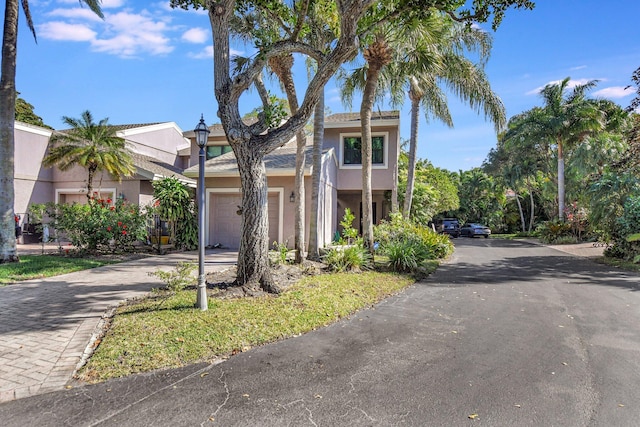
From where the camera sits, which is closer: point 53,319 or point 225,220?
point 53,319

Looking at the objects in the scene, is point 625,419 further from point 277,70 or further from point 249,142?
point 277,70

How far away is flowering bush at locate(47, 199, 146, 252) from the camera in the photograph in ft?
39.9

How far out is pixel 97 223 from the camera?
12242 mm

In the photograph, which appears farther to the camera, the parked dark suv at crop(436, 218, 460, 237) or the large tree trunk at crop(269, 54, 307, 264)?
the parked dark suv at crop(436, 218, 460, 237)

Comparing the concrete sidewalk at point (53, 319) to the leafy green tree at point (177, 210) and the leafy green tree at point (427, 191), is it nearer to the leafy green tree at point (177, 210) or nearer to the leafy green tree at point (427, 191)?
the leafy green tree at point (177, 210)

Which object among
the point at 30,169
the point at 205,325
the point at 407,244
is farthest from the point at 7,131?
the point at 407,244

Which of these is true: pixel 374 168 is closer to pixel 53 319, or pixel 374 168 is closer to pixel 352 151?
pixel 352 151

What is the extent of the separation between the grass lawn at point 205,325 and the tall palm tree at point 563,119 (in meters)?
23.2

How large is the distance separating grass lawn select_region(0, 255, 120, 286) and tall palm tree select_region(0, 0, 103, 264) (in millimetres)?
754

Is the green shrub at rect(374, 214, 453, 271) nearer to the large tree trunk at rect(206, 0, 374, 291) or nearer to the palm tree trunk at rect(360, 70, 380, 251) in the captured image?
the palm tree trunk at rect(360, 70, 380, 251)

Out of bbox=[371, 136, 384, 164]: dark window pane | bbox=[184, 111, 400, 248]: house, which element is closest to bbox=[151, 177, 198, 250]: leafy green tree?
bbox=[184, 111, 400, 248]: house

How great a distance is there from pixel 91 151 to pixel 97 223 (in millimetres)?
5183

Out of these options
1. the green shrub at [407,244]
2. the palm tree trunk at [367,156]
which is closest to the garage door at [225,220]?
the green shrub at [407,244]

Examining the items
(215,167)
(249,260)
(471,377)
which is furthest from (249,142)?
(215,167)
